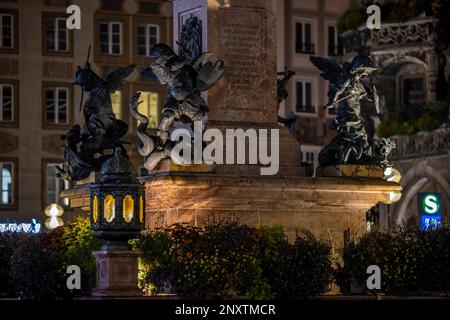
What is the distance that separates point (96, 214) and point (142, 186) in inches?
30.6

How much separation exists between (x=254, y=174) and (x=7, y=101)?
128 ft

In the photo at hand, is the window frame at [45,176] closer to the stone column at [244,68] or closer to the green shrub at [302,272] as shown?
the stone column at [244,68]

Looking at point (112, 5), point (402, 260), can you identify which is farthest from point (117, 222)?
point (112, 5)

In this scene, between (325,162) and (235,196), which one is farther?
(325,162)

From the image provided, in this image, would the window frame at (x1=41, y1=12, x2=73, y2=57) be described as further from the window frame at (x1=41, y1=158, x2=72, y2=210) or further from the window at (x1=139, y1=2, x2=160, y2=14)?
the window frame at (x1=41, y1=158, x2=72, y2=210)

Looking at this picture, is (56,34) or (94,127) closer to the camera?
(94,127)

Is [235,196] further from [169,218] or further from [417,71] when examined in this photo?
[417,71]

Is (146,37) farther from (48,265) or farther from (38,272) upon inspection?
(38,272)

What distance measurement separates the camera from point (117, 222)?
22.8 meters

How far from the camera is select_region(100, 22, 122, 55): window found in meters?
66.6

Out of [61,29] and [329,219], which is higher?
[61,29]

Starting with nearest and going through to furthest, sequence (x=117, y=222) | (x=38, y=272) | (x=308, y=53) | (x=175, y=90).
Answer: (x=117, y=222), (x=38, y=272), (x=175, y=90), (x=308, y=53)

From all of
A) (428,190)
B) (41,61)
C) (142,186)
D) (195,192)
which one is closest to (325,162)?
(195,192)

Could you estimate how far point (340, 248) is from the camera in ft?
84.5
